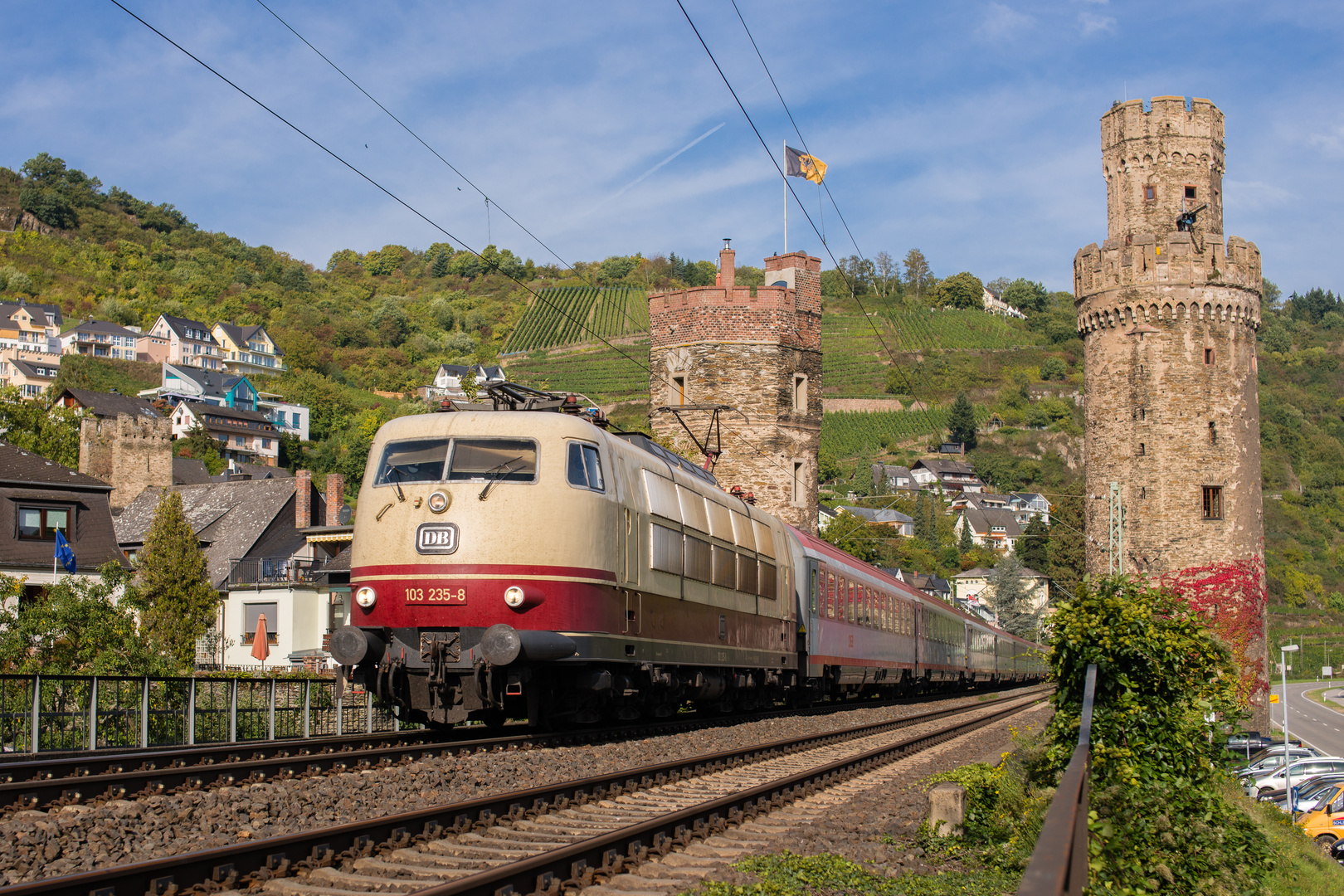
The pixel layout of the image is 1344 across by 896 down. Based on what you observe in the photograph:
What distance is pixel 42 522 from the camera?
3759 cm

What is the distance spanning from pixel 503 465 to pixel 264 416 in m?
120

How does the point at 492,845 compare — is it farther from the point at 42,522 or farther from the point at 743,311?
the point at 42,522

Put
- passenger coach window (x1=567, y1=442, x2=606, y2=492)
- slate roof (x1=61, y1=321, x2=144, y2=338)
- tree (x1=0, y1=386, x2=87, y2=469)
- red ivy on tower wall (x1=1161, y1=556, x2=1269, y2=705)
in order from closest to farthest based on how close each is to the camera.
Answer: passenger coach window (x1=567, y1=442, x2=606, y2=492) < red ivy on tower wall (x1=1161, y1=556, x2=1269, y2=705) < tree (x1=0, y1=386, x2=87, y2=469) < slate roof (x1=61, y1=321, x2=144, y2=338)

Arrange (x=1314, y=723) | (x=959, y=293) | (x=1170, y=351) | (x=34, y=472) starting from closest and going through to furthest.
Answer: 1. (x=34, y=472)
2. (x=1170, y=351)
3. (x=1314, y=723)
4. (x=959, y=293)

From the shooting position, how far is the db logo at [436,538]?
479 inches

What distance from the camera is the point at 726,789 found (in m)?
10.6

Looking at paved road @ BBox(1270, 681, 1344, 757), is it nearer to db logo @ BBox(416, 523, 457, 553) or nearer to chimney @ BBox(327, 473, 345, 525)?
chimney @ BBox(327, 473, 345, 525)

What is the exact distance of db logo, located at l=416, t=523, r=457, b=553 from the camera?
39.9 ft

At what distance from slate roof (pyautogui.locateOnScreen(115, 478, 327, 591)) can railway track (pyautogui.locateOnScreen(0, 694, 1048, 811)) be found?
1555 inches

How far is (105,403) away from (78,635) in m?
87.3

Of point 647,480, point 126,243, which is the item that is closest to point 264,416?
point 126,243

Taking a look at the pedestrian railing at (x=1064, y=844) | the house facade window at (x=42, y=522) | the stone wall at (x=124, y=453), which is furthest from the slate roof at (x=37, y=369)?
the pedestrian railing at (x=1064, y=844)

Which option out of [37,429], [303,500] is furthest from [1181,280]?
[37,429]

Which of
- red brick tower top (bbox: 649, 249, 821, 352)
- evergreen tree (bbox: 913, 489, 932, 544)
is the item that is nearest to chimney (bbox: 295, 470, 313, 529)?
red brick tower top (bbox: 649, 249, 821, 352)
